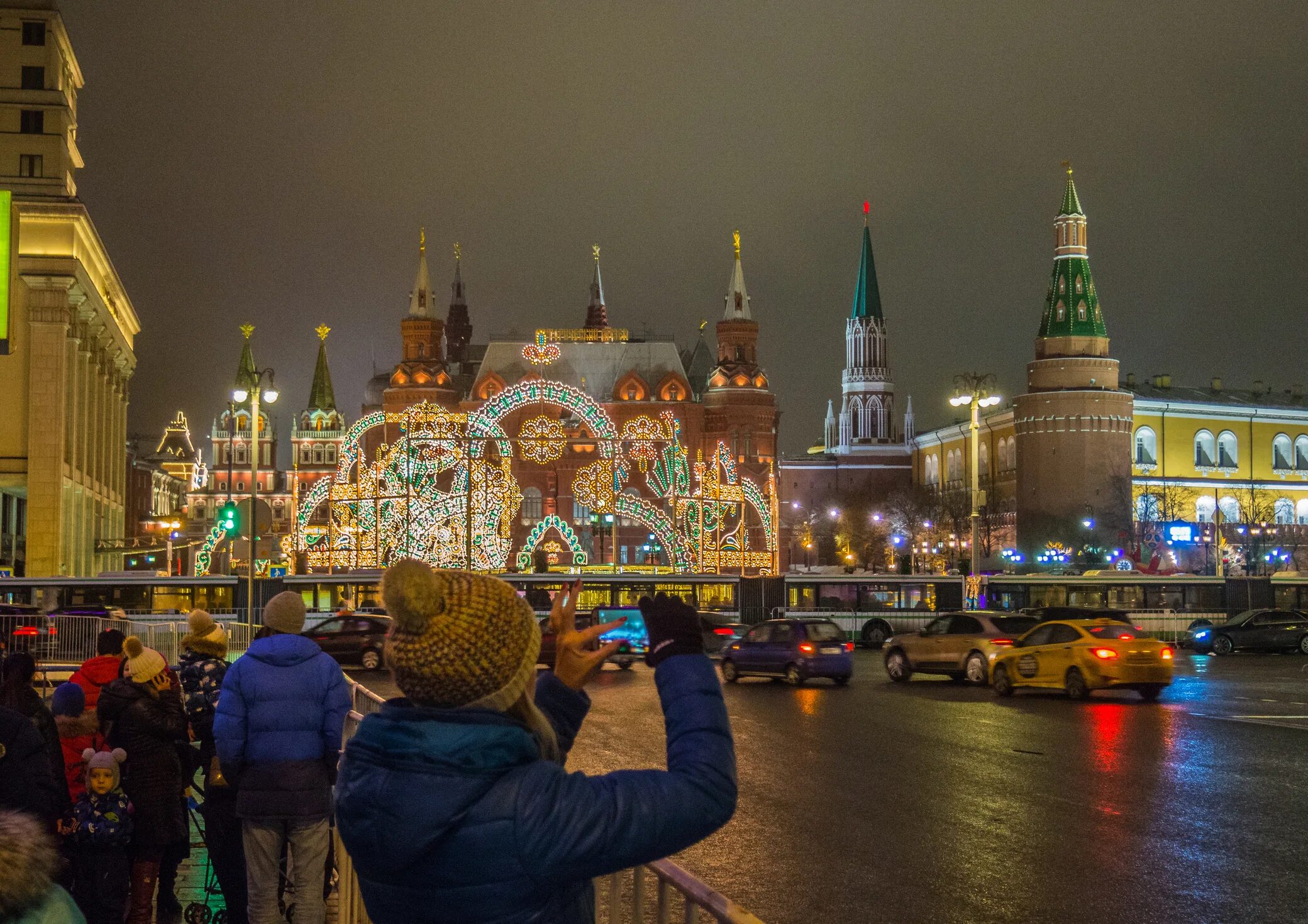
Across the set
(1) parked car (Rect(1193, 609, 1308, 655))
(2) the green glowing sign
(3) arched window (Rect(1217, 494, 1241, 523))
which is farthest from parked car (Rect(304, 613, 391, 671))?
(3) arched window (Rect(1217, 494, 1241, 523))

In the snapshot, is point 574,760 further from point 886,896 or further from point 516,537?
point 516,537

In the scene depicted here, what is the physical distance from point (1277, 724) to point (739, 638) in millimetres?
12181

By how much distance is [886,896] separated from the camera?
28.0 ft

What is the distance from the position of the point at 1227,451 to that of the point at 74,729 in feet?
363

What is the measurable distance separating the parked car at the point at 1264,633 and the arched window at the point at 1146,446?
66.8 meters

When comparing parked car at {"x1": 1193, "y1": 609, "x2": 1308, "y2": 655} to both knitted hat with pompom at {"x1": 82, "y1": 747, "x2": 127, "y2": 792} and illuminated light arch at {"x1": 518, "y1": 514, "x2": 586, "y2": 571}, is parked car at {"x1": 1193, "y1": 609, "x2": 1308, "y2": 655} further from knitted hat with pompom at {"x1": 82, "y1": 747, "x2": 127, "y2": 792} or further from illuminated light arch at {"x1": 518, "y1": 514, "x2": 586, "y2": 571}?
knitted hat with pompom at {"x1": 82, "y1": 747, "x2": 127, "y2": 792}

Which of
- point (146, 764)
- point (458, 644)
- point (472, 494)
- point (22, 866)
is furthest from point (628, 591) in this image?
point (22, 866)

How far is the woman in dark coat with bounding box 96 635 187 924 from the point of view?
7645 mm

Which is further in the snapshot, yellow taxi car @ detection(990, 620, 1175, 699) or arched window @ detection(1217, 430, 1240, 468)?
arched window @ detection(1217, 430, 1240, 468)

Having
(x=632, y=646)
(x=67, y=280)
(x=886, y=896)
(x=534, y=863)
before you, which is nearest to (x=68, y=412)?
(x=67, y=280)

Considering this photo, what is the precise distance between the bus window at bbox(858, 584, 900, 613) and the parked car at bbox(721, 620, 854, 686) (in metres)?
18.9

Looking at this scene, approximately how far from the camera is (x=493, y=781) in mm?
2934

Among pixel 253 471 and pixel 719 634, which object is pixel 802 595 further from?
pixel 253 471

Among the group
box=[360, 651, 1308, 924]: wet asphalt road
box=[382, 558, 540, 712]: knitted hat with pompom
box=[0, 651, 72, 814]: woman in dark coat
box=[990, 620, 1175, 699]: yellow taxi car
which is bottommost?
box=[360, 651, 1308, 924]: wet asphalt road
